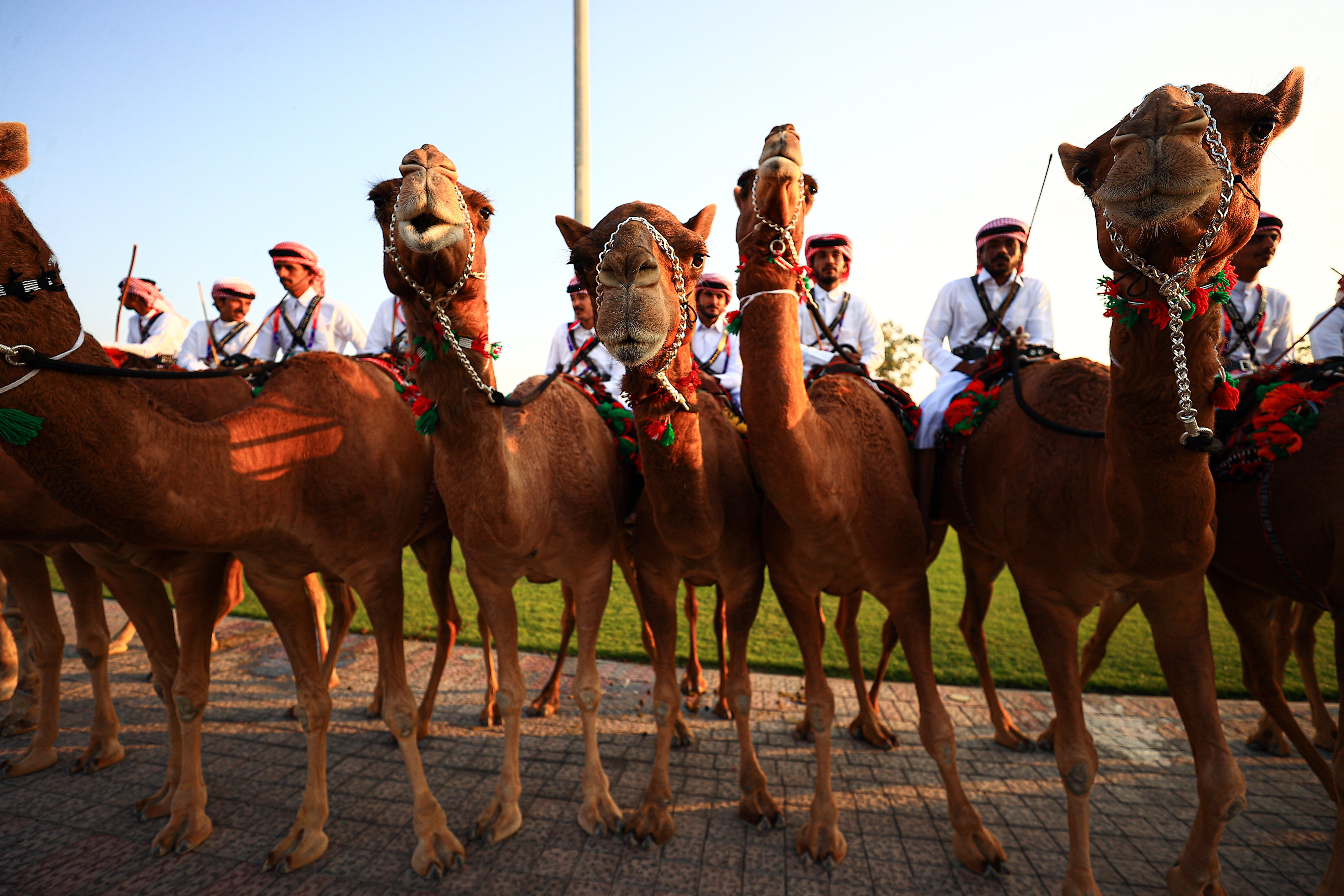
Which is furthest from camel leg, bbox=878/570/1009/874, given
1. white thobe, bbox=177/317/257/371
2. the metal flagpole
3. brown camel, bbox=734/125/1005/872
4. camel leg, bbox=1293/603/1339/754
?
the metal flagpole

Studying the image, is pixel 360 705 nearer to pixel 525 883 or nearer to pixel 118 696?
pixel 118 696

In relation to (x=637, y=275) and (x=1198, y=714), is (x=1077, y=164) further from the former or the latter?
(x=1198, y=714)

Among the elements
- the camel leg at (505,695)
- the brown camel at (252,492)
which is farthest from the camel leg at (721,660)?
the brown camel at (252,492)

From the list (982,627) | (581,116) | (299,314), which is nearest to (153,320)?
(299,314)

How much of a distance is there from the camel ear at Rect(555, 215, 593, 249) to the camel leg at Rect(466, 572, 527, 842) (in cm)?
203

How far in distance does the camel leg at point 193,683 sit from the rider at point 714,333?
14.9 feet

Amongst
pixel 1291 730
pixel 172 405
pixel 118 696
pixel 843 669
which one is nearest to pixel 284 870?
pixel 172 405

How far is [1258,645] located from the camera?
3.90m

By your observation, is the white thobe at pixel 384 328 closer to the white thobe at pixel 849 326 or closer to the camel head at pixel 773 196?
the white thobe at pixel 849 326

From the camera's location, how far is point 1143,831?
148 inches

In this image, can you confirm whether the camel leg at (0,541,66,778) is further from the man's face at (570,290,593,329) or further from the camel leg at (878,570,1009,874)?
the camel leg at (878,570,1009,874)

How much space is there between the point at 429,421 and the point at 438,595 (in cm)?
284

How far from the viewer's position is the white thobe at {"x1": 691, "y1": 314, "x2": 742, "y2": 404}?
5.94 m

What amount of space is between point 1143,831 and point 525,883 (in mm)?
3627
